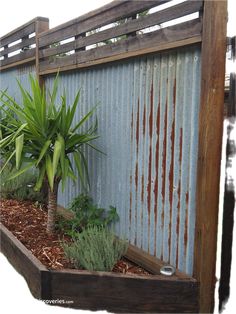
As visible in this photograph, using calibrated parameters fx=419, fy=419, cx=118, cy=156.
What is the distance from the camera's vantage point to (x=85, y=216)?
4.78m

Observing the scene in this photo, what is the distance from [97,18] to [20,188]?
295cm

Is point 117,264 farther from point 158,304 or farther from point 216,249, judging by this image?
point 216,249

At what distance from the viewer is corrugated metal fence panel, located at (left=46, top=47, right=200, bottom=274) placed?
3.32 m

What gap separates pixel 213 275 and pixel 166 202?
71 centimetres

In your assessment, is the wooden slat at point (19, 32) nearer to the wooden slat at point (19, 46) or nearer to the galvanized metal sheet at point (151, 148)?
the wooden slat at point (19, 46)

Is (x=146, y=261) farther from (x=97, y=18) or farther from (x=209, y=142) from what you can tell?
(x=97, y=18)

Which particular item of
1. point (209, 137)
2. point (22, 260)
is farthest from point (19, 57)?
point (209, 137)

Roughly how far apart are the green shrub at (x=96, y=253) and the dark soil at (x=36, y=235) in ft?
0.37

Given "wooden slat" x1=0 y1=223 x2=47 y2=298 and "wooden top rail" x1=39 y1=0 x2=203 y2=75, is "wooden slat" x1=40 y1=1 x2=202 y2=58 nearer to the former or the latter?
"wooden top rail" x1=39 y1=0 x2=203 y2=75

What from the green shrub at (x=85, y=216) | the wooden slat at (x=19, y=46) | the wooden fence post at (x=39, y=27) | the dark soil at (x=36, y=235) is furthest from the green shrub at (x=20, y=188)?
the wooden slat at (x=19, y=46)

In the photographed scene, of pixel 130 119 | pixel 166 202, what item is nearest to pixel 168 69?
pixel 130 119

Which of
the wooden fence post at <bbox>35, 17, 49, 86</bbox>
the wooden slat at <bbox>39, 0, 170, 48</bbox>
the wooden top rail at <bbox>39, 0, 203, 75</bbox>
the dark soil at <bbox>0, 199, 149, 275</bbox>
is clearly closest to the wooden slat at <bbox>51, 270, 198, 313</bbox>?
the dark soil at <bbox>0, 199, 149, 275</bbox>

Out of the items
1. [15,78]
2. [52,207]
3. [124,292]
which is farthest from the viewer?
A: [15,78]

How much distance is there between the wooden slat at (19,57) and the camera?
635 cm
